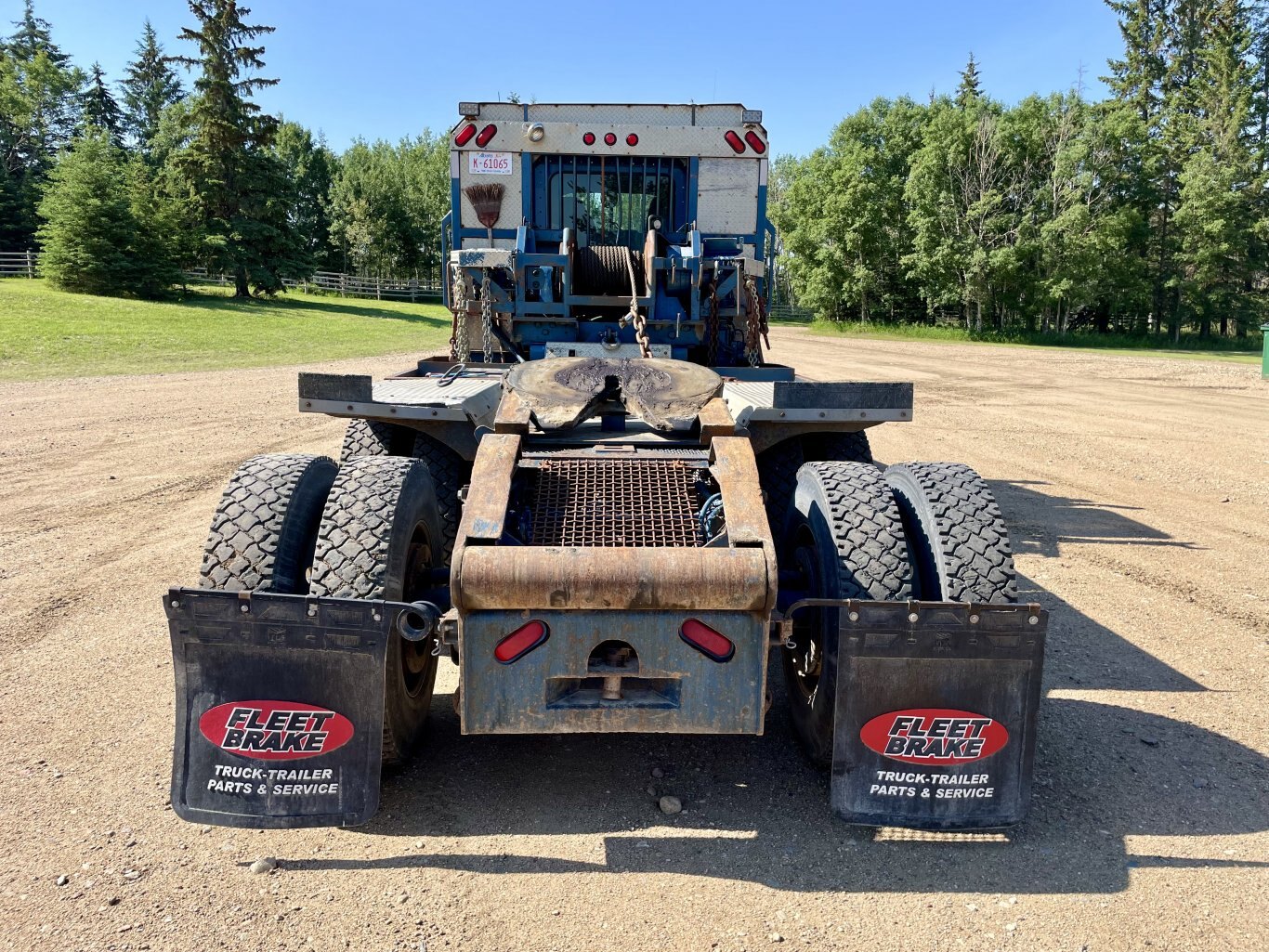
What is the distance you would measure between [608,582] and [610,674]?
343 mm

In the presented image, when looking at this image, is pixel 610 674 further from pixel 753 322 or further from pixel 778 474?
pixel 753 322

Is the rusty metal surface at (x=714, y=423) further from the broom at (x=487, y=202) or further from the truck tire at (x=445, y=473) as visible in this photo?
the broom at (x=487, y=202)

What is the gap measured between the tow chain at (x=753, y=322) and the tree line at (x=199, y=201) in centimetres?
3427

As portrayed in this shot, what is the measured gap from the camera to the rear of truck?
302 cm

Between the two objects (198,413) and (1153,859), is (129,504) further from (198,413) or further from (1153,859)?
(1153,859)

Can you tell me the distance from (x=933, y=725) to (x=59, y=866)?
9.66 feet

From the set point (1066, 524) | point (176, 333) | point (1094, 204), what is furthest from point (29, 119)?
point (1066, 524)

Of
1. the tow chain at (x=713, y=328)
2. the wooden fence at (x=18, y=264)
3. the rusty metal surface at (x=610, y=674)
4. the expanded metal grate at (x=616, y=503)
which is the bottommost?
the rusty metal surface at (x=610, y=674)

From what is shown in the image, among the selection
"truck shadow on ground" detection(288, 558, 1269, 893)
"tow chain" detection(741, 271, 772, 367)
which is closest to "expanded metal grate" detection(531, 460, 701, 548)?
"truck shadow on ground" detection(288, 558, 1269, 893)

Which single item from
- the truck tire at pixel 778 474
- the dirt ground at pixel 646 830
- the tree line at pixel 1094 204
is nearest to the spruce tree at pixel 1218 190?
the tree line at pixel 1094 204

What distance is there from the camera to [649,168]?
23.7 ft

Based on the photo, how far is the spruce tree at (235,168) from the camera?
38781 mm

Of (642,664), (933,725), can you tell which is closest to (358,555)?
(642,664)

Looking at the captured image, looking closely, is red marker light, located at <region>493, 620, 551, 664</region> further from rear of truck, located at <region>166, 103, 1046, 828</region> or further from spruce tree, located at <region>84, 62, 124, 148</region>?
spruce tree, located at <region>84, 62, 124, 148</region>
